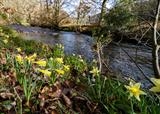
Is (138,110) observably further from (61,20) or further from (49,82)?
(61,20)

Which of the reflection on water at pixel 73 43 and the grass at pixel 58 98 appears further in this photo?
the reflection on water at pixel 73 43

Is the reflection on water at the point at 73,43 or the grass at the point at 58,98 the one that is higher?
the grass at the point at 58,98

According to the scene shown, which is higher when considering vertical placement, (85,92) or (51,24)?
(85,92)

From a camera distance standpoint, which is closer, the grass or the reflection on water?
the grass

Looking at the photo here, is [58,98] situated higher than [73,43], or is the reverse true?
[58,98]

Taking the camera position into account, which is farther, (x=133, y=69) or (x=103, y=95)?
(x=133, y=69)

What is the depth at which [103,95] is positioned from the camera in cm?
358

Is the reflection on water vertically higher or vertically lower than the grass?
lower

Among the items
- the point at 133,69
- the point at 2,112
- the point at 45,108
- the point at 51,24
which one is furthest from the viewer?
the point at 51,24

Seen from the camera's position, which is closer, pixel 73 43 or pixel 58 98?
pixel 58 98

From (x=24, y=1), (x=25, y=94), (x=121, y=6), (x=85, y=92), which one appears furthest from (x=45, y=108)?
(x=24, y=1)

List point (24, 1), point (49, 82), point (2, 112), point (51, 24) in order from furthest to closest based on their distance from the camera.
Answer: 1. point (24, 1)
2. point (51, 24)
3. point (49, 82)
4. point (2, 112)

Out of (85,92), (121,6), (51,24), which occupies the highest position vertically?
(121,6)

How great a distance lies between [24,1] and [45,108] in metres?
32.5
